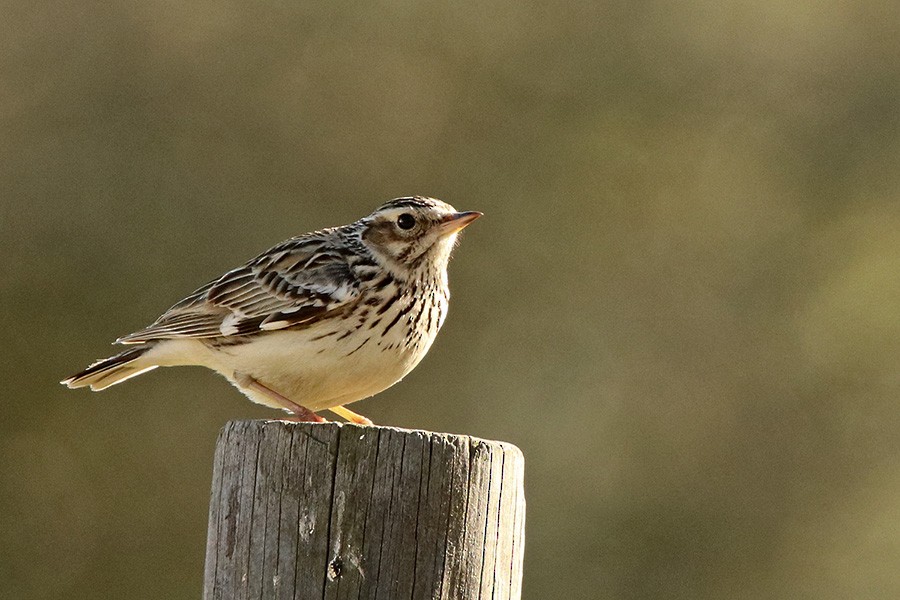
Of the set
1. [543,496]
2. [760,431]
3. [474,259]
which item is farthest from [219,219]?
[760,431]

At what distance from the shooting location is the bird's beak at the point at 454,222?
346 inches

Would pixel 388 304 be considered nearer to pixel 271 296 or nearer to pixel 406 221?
pixel 406 221

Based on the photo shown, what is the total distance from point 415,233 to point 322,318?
81cm

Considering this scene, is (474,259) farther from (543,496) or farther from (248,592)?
(248,592)

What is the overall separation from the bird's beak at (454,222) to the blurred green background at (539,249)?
28.8ft

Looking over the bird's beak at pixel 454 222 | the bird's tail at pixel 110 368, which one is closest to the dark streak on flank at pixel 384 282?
the bird's beak at pixel 454 222

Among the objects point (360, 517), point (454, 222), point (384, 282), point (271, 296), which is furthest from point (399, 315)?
point (360, 517)

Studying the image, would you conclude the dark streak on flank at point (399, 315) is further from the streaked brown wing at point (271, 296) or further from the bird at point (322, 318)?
the streaked brown wing at point (271, 296)

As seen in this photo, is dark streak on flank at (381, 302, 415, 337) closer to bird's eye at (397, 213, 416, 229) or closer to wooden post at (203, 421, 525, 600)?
bird's eye at (397, 213, 416, 229)

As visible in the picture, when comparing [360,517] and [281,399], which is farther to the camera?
[281,399]

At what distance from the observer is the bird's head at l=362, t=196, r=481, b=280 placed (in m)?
8.77

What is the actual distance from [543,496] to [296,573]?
14.3m

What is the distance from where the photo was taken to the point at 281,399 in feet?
27.3

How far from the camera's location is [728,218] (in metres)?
22.7
